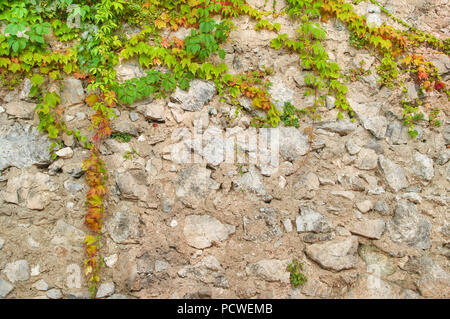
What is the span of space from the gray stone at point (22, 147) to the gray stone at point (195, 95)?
154 centimetres

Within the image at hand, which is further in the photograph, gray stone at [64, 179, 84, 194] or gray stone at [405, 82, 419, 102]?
gray stone at [405, 82, 419, 102]

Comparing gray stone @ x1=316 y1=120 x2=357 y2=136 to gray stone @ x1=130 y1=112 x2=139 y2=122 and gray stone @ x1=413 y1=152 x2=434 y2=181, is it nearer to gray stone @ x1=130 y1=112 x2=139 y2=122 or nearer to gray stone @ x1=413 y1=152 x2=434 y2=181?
gray stone @ x1=413 y1=152 x2=434 y2=181

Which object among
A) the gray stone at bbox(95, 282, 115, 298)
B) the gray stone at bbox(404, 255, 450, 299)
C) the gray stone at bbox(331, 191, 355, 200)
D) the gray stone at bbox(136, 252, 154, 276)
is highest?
the gray stone at bbox(331, 191, 355, 200)

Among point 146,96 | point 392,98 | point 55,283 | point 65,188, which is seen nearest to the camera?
point 55,283

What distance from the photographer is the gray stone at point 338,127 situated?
3949mm

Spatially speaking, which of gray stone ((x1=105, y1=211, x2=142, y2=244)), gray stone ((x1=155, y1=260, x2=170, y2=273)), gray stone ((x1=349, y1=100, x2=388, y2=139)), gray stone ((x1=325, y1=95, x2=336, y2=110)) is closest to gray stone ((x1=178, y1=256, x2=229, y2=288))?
gray stone ((x1=155, y1=260, x2=170, y2=273))

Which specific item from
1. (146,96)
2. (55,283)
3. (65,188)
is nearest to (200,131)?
(146,96)

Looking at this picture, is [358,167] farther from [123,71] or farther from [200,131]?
[123,71]

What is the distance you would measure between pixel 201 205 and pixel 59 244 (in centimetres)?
153

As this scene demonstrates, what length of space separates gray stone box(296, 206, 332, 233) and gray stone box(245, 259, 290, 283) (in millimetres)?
442

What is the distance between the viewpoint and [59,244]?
11.1ft

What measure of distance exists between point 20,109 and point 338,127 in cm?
367

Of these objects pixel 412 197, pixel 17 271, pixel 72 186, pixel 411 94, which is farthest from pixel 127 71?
pixel 412 197

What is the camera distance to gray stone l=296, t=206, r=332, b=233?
11.7 ft
